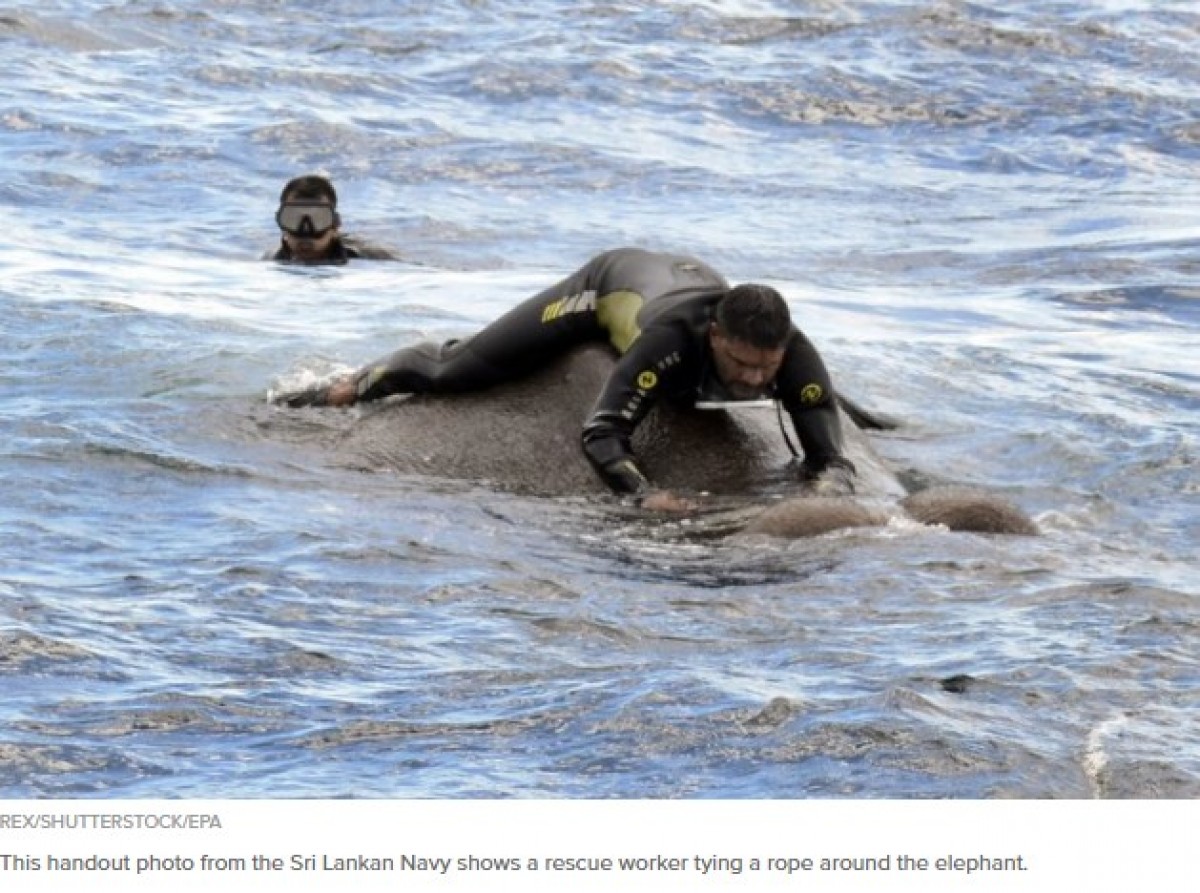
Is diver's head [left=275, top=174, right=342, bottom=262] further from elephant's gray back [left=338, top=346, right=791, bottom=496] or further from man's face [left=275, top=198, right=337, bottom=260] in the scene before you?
elephant's gray back [left=338, top=346, right=791, bottom=496]

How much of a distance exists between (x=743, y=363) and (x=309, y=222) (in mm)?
7534

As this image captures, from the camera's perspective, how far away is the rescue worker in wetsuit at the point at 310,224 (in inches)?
728

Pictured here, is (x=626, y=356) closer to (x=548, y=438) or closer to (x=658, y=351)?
(x=658, y=351)

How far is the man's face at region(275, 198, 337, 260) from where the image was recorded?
1844 cm

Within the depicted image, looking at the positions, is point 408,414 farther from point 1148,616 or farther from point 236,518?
point 1148,616

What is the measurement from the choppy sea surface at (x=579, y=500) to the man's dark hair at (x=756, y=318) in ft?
3.02

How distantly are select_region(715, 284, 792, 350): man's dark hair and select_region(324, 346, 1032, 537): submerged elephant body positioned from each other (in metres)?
0.77

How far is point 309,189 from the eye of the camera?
18656 mm

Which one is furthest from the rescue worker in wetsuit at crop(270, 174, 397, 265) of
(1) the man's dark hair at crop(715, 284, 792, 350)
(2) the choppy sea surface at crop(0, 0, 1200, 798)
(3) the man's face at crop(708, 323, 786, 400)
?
(1) the man's dark hair at crop(715, 284, 792, 350)

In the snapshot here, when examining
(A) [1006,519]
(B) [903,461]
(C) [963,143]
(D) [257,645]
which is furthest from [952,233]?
(D) [257,645]

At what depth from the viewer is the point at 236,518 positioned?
36.8ft

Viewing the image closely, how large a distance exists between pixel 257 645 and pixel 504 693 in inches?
39.5

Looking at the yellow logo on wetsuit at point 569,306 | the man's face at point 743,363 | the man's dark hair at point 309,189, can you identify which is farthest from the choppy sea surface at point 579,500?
the yellow logo on wetsuit at point 569,306

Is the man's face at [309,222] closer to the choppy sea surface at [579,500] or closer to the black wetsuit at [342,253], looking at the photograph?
the black wetsuit at [342,253]
